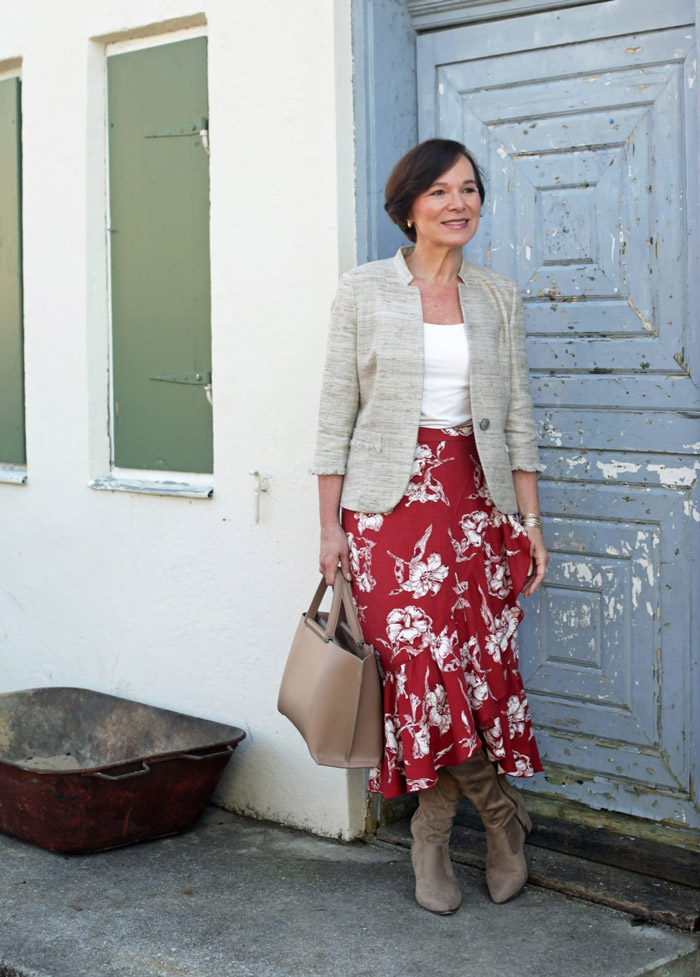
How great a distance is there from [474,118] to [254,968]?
259cm

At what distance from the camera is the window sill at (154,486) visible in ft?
14.5

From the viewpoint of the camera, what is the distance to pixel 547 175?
381 cm

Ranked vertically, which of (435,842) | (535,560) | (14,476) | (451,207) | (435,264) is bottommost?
(435,842)


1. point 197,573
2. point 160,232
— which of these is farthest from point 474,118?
point 197,573

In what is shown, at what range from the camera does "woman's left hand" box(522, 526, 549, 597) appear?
351 centimetres

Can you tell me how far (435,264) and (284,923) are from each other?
187cm

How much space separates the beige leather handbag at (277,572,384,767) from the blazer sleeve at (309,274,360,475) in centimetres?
36

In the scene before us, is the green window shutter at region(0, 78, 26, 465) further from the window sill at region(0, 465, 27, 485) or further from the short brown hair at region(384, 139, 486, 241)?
the short brown hair at region(384, 139, 486, 241)

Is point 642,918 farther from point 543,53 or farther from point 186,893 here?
point 543,53

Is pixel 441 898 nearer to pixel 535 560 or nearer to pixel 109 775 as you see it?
pixel 535 560

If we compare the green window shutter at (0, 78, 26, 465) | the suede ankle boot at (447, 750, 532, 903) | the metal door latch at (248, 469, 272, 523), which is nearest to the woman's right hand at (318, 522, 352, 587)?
the suede ankle boot at (447, 750, 532, 903)

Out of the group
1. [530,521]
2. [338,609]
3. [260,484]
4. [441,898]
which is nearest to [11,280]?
[260,484]

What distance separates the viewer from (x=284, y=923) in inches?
136

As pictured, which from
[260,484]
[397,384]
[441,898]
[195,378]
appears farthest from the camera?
[195,378]
